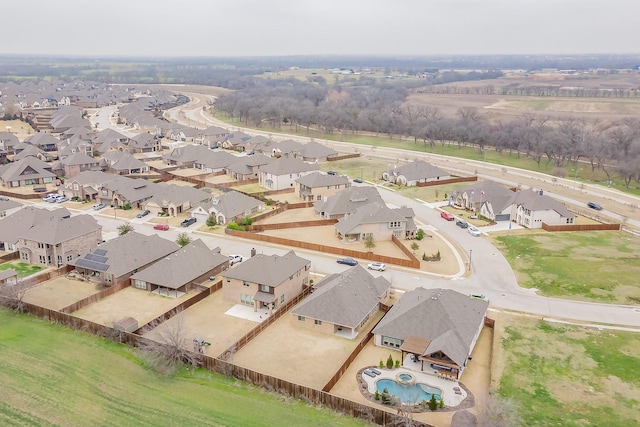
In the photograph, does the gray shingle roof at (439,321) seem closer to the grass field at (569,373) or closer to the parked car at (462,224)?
the grass field at (569,373)

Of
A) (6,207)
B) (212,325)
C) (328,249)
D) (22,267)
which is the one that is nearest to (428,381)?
(212,325)

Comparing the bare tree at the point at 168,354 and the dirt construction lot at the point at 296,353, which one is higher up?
the bare tree at the point at 168,354

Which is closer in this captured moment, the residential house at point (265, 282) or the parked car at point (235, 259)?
the residential house at point (265, 282)

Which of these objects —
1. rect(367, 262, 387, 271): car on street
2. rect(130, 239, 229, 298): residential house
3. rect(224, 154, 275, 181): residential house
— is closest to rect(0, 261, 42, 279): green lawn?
rect(130, 239, 229, 298): residential house

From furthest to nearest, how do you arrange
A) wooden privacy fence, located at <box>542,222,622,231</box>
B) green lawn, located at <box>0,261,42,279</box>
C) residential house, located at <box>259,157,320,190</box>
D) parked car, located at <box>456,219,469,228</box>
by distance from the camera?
residential house, located at <box>259,157,320,190</box>
parked car, located at <box>456,219,469,228</box>
wooden privacy fence, located at <box>542,222,622,231</box>
green lawn, located at <box>0,261,42,279</box>

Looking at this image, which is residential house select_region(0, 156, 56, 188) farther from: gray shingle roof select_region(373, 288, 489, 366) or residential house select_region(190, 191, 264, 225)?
gray shingle roof select_region(373, 288, 489, 366)

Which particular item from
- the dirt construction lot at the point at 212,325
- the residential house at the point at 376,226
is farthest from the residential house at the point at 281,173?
the dirt construction lot at the point at 212,325
